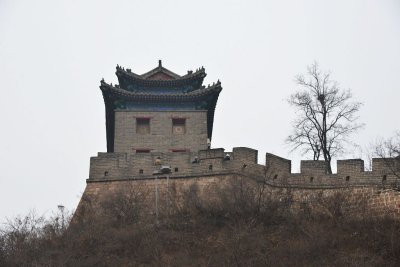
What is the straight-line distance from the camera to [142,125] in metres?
37.0

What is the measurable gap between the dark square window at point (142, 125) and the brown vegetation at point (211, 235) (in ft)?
22.3

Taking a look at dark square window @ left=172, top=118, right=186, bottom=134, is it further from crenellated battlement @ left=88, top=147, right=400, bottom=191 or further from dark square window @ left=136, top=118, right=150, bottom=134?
crenellated battlement @ left=88, top=147, right=400, bottom=191

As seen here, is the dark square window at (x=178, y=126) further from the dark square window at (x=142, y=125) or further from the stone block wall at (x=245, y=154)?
the stone block wall at (x=245, y=154)

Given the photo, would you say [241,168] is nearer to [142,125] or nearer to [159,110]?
[142,125]

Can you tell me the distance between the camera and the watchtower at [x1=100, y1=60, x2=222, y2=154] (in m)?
36.5

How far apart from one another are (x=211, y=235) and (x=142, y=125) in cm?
1092

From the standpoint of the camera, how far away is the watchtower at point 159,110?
36.5 metres

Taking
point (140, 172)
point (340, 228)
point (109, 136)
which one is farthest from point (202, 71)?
point (340, 228)

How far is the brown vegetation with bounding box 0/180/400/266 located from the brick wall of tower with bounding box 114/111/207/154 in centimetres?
622

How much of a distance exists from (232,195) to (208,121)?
35.8 feet

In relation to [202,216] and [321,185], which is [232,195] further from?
[321,185]

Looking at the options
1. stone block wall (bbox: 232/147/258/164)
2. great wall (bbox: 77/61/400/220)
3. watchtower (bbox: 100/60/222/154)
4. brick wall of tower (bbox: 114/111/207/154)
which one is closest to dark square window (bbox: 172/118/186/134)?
watchtower (bbox: 100/60/222/154)

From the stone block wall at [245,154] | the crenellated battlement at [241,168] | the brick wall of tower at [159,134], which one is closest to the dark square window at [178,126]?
the brick wall of tower at [159,134]

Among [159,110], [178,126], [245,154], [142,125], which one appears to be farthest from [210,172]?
[159,110]
